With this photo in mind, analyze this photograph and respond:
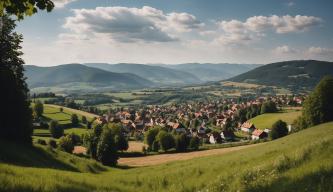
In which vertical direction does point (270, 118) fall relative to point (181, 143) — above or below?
above

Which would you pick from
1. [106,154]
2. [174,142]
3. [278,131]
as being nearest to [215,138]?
[278,131]

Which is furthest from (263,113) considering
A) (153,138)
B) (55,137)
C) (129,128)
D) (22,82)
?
(22,82)

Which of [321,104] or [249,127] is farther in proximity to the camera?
[249,127]

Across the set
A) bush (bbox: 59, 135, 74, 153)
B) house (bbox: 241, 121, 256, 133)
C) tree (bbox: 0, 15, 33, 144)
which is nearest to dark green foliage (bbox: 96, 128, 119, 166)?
bush (bbox: 59, 135, 74, 153)

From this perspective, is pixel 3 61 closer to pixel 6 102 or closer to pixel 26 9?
pixel 6 102

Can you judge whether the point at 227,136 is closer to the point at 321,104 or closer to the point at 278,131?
the point at 278,131
